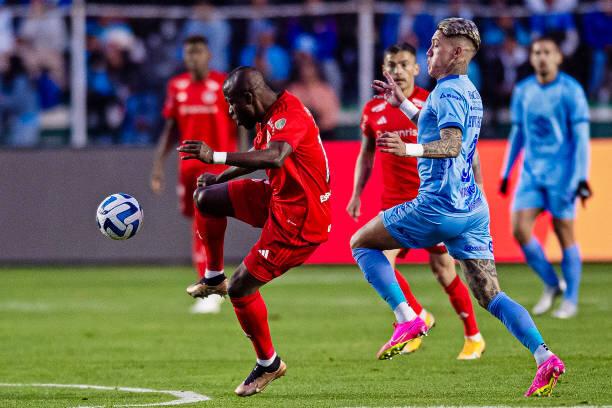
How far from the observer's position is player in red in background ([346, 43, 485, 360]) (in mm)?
9328

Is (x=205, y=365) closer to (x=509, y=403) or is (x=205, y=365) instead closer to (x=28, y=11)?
(x=509, y=403)

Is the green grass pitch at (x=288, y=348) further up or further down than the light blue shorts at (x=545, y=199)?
further down

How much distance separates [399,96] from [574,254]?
16.3 ft

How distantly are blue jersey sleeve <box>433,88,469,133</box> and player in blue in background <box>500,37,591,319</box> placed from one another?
508 cm

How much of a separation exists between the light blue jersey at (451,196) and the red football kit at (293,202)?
1.58ft

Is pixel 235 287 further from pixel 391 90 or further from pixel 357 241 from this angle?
pixel 391 90

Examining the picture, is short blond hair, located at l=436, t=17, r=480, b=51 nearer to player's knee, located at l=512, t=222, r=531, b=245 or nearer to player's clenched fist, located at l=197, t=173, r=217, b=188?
player's clenched fist, located at l=197, t=173, r=217, b=188

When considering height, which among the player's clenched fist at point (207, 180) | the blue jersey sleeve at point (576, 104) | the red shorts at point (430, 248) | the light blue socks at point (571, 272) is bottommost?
the light blue socks at point (571, 272)

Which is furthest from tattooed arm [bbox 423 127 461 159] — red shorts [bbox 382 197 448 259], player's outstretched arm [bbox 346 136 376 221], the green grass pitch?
player's outstretched arm [bbox 346 136 376 221]

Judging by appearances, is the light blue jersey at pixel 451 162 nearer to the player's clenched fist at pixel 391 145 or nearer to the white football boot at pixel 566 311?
the player's clenched fist at pixel 391 145

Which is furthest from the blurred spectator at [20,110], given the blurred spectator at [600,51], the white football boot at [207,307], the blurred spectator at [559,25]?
the blurred spectator at [600,51]

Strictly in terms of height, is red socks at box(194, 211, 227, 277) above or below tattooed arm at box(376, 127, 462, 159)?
below

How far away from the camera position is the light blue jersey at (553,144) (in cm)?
1191

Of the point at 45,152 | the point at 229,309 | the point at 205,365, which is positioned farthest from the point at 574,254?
the point at 45,152
